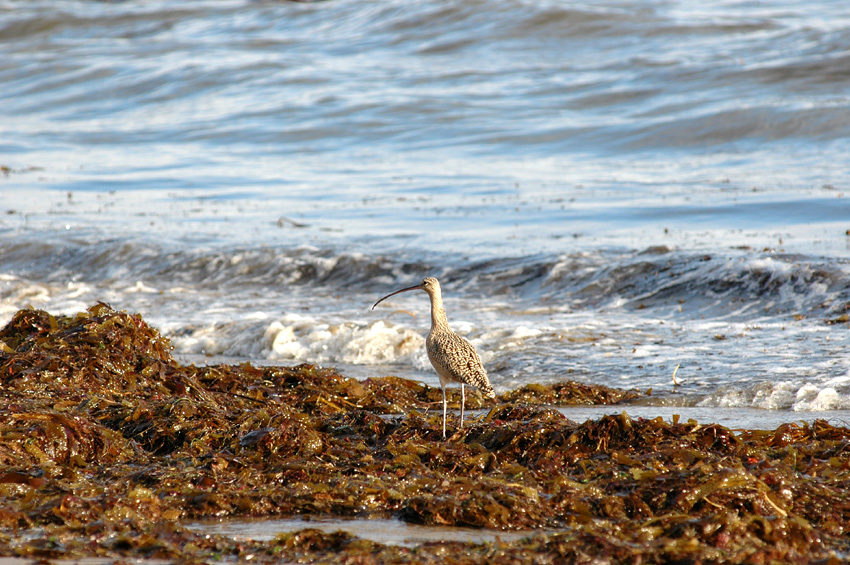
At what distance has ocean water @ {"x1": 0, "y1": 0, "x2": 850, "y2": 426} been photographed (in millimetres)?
7004

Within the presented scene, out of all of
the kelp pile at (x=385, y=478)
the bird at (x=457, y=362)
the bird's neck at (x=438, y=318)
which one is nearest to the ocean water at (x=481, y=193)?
the bird's neck at (x=438, y=318)

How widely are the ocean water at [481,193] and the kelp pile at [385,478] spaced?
162 cm

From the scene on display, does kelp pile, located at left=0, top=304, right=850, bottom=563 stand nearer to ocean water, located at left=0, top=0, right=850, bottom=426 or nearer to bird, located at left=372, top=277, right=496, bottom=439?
bird, located at left=372, top=277, right=496, bottom=439

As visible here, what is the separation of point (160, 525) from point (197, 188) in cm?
1318

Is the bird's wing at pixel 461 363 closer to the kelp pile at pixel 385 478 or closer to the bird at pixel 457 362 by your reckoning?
the bird at pixel 457 362

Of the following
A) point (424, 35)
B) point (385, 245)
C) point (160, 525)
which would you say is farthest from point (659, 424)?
point (424, 35)

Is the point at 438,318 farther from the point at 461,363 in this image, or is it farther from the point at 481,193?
the point at 481,193

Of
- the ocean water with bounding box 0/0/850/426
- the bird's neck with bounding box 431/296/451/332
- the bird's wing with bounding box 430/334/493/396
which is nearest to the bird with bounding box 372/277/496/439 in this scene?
the bird's wing with bounding box 430/334/493/396

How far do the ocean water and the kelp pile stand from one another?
1.62 meters

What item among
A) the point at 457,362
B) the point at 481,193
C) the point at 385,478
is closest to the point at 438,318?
the point at 457,362

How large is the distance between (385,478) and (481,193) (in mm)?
10432

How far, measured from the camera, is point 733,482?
9.96 ft

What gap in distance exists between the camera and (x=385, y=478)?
3.37m

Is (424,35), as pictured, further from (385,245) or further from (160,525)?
(160,525)
